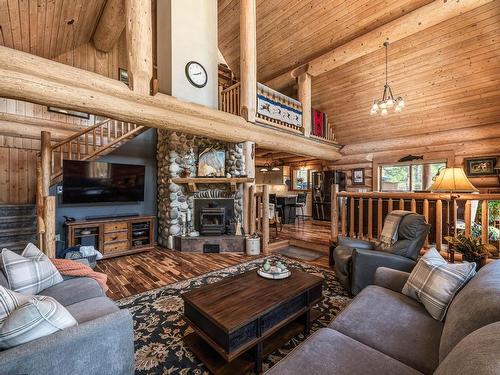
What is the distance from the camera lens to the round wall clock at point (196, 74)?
14.0ft

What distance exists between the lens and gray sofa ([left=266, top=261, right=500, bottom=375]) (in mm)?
833

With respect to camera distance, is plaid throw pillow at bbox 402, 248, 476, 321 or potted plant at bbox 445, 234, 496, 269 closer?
plaid throw pillow at bbox 402, 248, 476, 321

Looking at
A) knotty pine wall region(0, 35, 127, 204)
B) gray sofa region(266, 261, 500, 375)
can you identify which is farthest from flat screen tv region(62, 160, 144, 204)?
gray sofa region(266, 261, 500, 375)

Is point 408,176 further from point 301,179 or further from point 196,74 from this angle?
point 196,74

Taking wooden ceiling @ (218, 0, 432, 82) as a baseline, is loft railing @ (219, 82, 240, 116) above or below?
below

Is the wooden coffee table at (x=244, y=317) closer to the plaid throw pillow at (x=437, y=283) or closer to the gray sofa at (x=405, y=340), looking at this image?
the gray sofa at (x=405, y=340)

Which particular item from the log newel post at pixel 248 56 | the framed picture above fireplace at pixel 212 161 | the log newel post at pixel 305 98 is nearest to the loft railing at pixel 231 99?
the log newel post at pixel 248 56

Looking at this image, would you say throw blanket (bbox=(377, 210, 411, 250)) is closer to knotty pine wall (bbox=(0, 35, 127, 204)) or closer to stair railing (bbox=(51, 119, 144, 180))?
stair railing (bbox=(51, 119, 144, 180))

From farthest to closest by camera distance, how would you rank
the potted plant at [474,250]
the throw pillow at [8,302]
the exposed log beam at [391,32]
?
the exposed log beam at [391,32], the potted plant at [474,250], the throw pillow at [8,302]

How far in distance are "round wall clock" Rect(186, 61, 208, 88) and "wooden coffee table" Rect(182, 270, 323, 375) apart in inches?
144

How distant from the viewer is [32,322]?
1.07 m

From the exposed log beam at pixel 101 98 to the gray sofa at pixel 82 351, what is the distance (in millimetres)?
2463

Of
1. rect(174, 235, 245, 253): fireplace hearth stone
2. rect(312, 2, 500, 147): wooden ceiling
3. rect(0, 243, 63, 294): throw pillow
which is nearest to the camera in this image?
rect(0, 243, 63, 294): throw pillow

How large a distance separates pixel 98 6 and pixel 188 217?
441 cm
